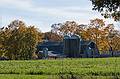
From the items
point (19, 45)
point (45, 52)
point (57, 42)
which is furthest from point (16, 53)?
point (57, 42)

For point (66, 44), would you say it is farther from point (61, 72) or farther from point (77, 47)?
point (61, 72)

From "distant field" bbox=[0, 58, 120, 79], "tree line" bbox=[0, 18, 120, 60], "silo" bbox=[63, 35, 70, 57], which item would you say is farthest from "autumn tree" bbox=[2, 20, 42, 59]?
"distant field" bbox=[0, 58, 120, 79]

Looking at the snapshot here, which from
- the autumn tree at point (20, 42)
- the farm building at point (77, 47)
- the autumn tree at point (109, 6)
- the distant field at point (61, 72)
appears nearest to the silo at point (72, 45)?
the farm building at point (77, 47)

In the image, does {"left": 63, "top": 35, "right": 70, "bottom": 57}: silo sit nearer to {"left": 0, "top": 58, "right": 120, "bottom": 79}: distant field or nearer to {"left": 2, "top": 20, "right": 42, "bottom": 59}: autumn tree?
{"left": 2, "top": 20, "right": 42, "bottom": 59}: autumn tree

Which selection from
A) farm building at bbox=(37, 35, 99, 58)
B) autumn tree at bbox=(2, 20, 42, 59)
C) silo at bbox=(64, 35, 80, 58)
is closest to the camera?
autumn tree at bbox=(2, 20, 42, 59)

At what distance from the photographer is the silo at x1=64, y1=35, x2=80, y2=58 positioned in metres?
120

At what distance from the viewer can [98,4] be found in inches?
739

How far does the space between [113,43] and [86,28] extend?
37.5 ft

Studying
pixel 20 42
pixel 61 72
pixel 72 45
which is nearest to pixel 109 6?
pixel 61 72

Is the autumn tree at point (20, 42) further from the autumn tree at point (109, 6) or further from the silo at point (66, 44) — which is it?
the autumn tree at point (109, 6)

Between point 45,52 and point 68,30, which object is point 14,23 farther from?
point 68,30

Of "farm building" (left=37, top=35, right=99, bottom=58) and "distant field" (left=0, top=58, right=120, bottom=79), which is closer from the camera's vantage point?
"distant field" (left=0, top=58, right=120, bottom=79)

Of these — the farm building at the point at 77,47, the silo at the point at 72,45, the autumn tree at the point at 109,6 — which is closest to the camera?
the autumn tree at the point at 109,6

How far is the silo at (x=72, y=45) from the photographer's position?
120 meters
